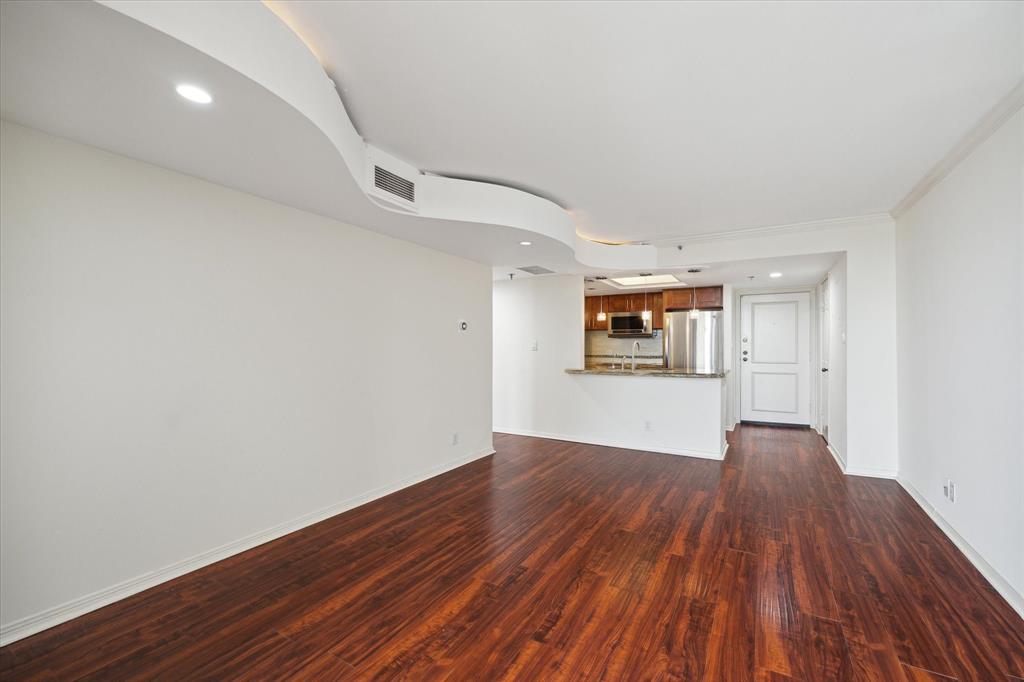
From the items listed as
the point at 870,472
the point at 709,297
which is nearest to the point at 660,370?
the point at 709,297

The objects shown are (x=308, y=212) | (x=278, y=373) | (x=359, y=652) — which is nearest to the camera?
(x=359, y=652)

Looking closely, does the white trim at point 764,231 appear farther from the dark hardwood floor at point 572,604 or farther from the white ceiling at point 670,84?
the dark hardwood floor at point 572,604

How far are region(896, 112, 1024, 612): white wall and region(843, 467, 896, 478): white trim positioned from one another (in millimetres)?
612

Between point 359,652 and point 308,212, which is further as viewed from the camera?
point 308,212

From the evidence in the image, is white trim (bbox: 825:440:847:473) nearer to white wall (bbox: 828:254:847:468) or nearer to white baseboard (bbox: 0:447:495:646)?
white wall (bbox: 828:254:847:468)

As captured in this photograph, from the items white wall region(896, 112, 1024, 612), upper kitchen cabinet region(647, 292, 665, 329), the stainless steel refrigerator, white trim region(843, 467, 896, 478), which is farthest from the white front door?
white wall region(896, 112, 1024, 612)

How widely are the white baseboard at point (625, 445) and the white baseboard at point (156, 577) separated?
304 centimetres

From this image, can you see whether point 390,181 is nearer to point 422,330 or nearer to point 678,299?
point 422,330

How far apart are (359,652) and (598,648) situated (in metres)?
1.09

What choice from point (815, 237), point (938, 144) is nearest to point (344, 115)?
point (938, 144)

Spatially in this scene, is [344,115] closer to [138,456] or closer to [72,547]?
[138,456]

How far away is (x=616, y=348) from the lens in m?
9.11

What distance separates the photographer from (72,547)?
2.17m

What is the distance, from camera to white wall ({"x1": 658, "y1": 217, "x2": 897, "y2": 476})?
4.36 metres
